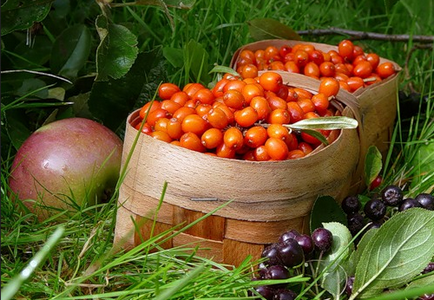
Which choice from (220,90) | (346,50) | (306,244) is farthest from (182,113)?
(346,50)

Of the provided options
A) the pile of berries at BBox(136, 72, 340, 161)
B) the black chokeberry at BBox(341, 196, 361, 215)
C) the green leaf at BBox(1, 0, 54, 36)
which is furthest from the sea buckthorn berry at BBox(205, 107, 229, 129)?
the green leaf at BBox(1, 0, 54, 36)

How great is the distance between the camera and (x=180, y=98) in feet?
4.46

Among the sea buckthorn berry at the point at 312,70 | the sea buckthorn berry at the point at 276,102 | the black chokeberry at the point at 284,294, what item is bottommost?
the black chokeberry at the point at 284,294

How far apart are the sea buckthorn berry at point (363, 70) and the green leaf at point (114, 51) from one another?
0.60 metres

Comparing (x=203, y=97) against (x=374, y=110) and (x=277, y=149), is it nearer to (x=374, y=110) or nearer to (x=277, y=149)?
(x=277, y=149)

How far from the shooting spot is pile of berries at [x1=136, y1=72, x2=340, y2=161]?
3.94 feet

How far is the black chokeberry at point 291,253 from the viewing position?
3.46 ft

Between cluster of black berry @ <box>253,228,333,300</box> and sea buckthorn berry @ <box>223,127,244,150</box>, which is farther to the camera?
sea buckthorn berry @ <box>223,127,244,150</box>

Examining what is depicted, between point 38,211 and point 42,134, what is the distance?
0.18 metres

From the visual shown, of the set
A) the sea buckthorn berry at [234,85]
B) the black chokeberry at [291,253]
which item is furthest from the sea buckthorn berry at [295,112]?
the black chokeberry at [291,253]

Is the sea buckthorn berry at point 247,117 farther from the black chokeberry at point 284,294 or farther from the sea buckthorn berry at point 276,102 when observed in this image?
the black chokeberry at point 284,294

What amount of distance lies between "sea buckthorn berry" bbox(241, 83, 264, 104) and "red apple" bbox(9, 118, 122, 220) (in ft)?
1.07

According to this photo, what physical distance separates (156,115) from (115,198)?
0.85ft

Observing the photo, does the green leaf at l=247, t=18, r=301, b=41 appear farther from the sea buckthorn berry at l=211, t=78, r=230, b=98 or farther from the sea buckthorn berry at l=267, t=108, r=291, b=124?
the sea buckthorn berry at l=267, t=108, r=291, b=124
